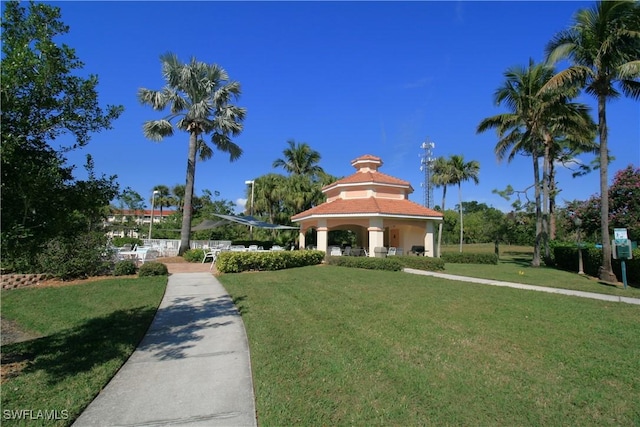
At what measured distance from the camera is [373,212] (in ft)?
64.1

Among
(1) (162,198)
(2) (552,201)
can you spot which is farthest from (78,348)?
(1) (162,198)

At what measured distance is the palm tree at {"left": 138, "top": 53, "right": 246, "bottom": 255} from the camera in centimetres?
1902

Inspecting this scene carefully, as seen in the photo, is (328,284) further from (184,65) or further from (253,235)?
(253,235)

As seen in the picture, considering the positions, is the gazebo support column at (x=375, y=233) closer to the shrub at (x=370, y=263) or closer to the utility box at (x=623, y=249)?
the shrub at (x=370, y=263)

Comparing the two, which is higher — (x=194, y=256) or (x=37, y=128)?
(x=37, y=128)

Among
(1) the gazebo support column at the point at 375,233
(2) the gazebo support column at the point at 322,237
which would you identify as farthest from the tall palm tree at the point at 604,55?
(2) the gazebo support column at the point at 322,237

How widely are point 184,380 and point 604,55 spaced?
60.4 ft

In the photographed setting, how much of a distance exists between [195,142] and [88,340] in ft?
53.2

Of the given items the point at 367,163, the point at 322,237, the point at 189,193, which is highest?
the point at 367,163

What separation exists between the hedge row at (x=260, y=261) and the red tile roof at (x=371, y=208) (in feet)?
14.8

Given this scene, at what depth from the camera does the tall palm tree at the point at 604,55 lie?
41.8 feet

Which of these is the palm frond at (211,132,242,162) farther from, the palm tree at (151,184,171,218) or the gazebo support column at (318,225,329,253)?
the palm tree at (151,184,171,218)

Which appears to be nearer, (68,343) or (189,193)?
(68,343)

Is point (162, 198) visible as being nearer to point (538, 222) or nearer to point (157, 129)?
point (157, 129)
